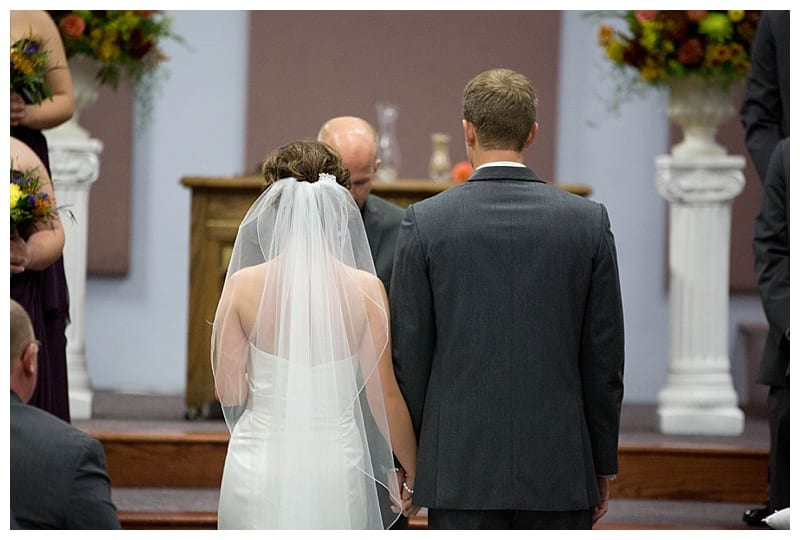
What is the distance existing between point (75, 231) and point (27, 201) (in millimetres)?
2375

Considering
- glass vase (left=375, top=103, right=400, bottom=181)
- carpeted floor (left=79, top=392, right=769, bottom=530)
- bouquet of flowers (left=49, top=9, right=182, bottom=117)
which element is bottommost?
carpeted floor (left=79, top=392, right=769, bottom=530)

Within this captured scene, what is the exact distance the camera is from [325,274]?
10.7 feet

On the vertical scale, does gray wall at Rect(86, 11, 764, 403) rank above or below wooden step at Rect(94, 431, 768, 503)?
above

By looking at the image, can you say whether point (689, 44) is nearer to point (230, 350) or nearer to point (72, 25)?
point (72, 25)

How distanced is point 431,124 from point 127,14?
2465 mm

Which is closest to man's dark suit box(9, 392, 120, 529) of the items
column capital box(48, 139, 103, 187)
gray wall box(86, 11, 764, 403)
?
column capital box(48, 139, 103, 187)

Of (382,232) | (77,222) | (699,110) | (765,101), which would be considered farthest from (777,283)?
(77,222)

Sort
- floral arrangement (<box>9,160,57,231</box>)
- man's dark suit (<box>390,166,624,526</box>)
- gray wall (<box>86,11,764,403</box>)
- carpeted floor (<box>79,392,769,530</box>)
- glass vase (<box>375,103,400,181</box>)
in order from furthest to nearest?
gray wall (<box>86,11,764,403</box>) < glass vase (<box>375,103,400,181</box>) < carpeted floor (<box>79,392,769,530</box>) < floral arrangement (<box>9,160,57,231</box>) < man's dark suit (<box>390,166,624,526</box>)

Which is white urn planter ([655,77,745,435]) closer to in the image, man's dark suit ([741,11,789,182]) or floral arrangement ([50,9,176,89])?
man's dark suit ([741,11,789,182])

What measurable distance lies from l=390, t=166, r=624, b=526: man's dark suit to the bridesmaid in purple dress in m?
1.54

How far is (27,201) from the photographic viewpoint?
3771 mm

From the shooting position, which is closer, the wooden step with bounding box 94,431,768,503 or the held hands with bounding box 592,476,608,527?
the held hands with bounding box 592,476,608,527

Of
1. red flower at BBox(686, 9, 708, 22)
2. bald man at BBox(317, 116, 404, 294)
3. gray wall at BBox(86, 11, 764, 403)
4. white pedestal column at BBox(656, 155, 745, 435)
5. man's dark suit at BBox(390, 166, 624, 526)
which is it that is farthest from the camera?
gray wall at BBox(86, 11, 764, 403)

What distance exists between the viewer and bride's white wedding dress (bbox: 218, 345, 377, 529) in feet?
10.6
